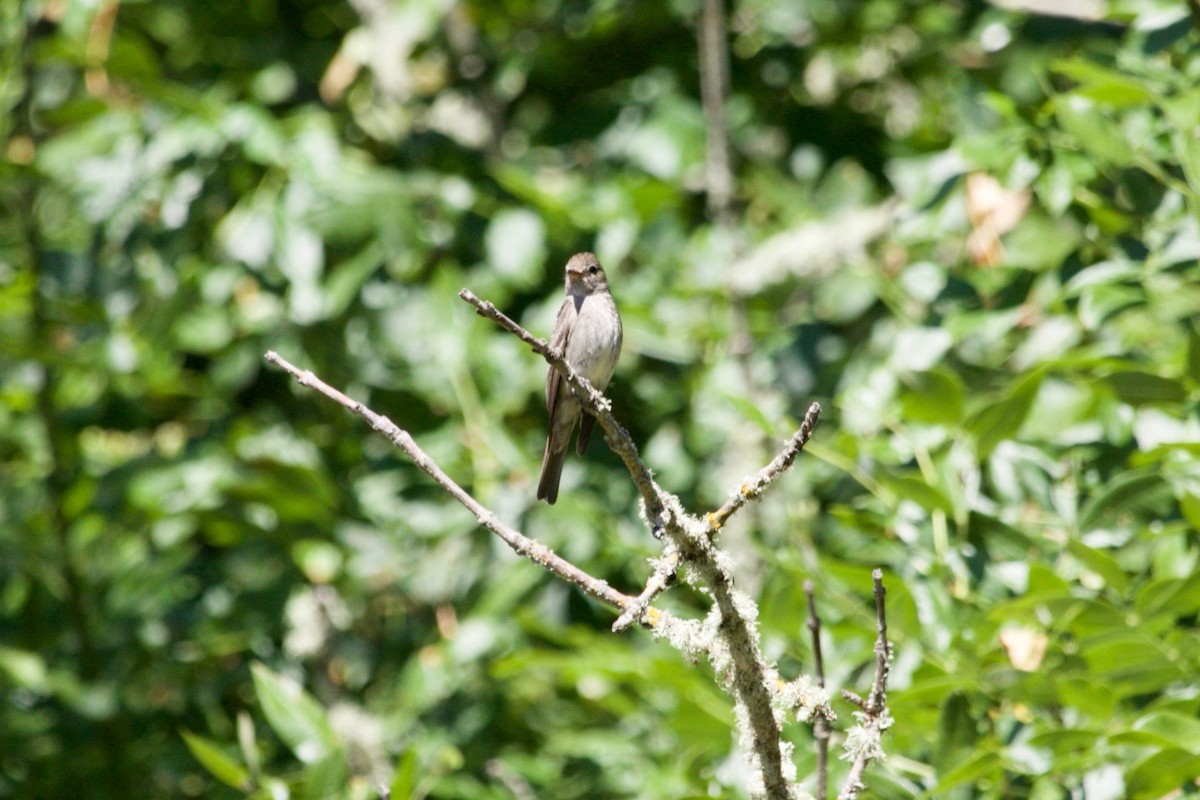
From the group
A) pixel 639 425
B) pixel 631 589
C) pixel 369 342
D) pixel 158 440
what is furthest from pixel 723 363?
pixel 158 440

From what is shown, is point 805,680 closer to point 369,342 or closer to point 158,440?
point 369,342

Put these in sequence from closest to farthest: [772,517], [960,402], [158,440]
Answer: [960,402], [772,517], [158,440]

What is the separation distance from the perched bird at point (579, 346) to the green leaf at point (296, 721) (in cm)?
78

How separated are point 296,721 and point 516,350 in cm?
164

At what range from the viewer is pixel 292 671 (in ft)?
14.4

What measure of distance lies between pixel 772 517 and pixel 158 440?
233cm

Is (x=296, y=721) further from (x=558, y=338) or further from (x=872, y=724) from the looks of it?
(x=872, y=724)

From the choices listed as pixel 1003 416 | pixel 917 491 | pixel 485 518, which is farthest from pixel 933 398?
pixel 485 518

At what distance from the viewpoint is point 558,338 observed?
3820 mm

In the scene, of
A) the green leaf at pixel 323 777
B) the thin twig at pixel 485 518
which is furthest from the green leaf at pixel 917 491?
the green leaf at pixel 323 777

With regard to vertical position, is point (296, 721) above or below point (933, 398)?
below

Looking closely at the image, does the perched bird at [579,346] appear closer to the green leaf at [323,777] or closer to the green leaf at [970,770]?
the green leaf at [323,777]

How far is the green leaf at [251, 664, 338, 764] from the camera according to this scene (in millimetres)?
3146

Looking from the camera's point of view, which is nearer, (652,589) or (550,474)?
(652,589)
